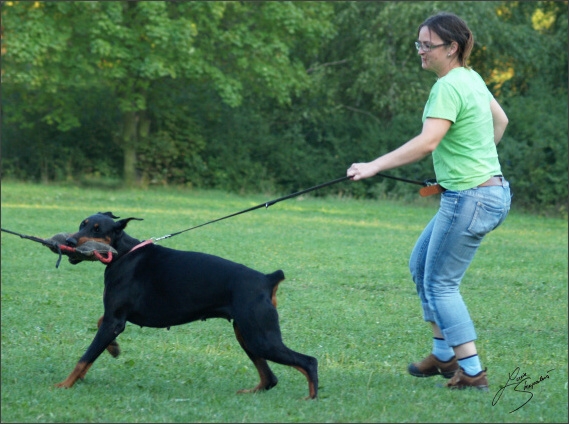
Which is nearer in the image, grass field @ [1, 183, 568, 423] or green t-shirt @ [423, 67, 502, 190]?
grass field @ [1, 183, 568, 423]

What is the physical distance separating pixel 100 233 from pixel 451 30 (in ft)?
8.69

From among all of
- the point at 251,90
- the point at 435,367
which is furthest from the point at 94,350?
the point at 251,90

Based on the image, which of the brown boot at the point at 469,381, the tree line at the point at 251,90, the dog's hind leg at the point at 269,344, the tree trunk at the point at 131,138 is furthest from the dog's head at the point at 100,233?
the tree trunk at the point at 131,138

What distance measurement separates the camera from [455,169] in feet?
19.3

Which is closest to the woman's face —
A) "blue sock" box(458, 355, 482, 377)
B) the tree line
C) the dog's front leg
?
"blue sock" box(458, 355, 482, 377)

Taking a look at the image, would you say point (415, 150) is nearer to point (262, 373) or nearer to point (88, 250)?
point (262, 373)

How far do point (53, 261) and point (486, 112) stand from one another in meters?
8.63

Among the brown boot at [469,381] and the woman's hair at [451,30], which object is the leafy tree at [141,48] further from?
the brown boot at [469,381]

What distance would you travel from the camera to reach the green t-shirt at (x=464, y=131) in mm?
5754

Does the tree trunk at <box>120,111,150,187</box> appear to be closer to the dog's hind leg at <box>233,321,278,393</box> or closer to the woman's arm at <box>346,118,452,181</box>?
the dog's hind leg at <box>233,321,278,393</box>

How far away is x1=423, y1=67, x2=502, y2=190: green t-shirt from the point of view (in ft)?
18.9

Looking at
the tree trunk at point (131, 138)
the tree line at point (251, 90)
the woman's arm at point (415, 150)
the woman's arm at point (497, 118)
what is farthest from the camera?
the tree trunk at point (131, 138)

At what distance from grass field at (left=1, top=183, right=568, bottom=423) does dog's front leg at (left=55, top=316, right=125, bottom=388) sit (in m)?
0.07

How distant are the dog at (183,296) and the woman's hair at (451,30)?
5.94 ft
